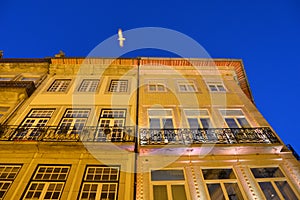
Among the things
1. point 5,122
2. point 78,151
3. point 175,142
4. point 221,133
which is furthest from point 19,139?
point 221,133

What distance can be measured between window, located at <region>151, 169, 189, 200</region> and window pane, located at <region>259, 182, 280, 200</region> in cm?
245

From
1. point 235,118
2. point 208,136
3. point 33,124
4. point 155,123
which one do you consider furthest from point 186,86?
point 33,124

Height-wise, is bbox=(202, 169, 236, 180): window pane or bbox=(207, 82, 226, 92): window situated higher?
bbox=(207, 82, 226, 92): window

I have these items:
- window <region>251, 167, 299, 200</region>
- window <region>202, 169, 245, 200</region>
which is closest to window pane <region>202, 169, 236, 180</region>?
window <region>202, 169, 245, 200</region>

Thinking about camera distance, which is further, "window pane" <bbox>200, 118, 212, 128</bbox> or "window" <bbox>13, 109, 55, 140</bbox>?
"window pane" <bbox>200, 118, 212, 128</bbox>

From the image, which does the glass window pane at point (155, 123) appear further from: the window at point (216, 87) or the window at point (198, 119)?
the window at point (216, 87)

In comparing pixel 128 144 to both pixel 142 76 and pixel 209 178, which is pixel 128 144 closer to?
pixel 209 178

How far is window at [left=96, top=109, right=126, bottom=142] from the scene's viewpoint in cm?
891

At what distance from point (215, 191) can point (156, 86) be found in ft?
22.1

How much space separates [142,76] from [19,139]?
23.6 feet

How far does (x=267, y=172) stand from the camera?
760cm

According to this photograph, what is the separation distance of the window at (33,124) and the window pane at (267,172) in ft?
26.7

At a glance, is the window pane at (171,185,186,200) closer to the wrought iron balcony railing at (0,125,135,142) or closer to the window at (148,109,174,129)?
the wrought iron balcony railing at (0,125,135,142)

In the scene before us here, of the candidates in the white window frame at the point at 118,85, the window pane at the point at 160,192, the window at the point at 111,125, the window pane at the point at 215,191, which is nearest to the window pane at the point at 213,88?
the white window frame at the point at 118,85
